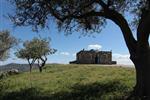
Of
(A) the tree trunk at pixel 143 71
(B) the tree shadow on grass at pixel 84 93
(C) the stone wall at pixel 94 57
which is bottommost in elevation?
(B) the tree shadow on grass at pixel 84 93

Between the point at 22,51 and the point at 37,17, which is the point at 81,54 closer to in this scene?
the point at 22,51

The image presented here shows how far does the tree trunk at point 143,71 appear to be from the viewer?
20234 millimetres

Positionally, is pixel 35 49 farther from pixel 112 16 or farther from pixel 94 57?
pixel 112 16

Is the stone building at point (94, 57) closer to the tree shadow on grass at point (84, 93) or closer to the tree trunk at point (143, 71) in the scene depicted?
the tree shadow on grass at point (84, 93)

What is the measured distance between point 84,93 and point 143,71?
395 centimetres

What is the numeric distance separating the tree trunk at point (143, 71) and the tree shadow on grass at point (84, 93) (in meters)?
1.03

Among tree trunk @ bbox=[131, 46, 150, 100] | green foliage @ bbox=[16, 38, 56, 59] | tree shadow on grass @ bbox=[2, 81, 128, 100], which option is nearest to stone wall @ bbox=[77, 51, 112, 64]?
green foliage @ bbox=[16, 38, 56, 59]

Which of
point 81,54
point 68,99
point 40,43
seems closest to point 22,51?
point 40,43

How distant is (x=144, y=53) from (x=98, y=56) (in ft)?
200

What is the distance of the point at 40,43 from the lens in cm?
6931

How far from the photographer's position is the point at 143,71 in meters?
20.4

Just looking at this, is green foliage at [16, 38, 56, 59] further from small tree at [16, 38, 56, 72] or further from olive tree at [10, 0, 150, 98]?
olive tree at [10, 0, 150, 98]

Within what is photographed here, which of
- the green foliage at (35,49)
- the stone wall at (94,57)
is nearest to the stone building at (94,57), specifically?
the stone wall at (94,57)

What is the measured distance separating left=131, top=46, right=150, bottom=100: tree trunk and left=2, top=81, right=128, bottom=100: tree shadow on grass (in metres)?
1.03
